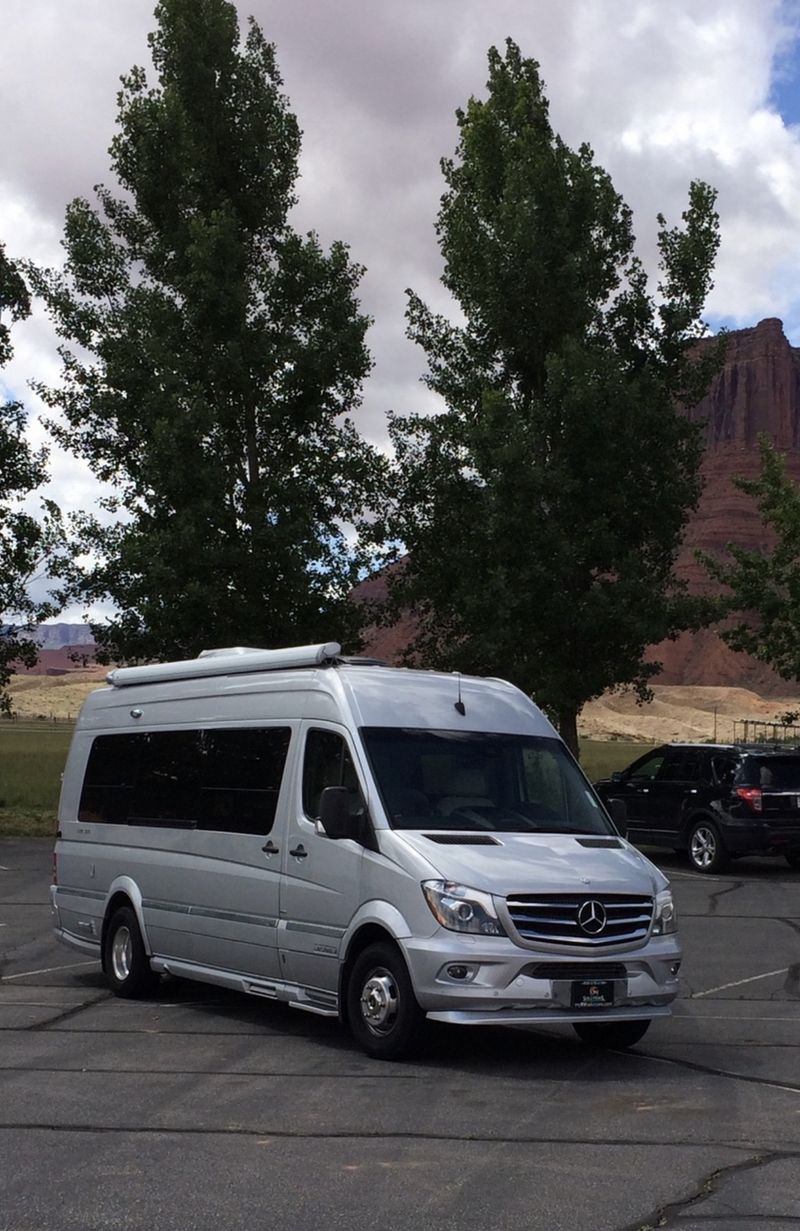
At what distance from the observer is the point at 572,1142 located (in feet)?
22.2

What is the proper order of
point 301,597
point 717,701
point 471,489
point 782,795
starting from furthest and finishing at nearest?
point 717,701 → point 471,489 → point 301,597 → point 782,795

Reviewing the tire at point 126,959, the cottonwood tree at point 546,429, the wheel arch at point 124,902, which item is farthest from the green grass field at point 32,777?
the tire at point 126,959

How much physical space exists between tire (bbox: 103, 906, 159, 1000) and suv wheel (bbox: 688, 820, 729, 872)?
11694 millimetres

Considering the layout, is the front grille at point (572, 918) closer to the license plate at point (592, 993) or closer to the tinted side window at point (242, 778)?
the license plate at point (592, 993)

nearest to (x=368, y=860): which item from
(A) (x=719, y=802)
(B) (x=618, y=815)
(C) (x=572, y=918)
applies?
(C) (x=572, y=918)

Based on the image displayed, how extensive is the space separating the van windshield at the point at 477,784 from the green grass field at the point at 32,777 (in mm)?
19254

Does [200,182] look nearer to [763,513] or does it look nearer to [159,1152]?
[763,513]

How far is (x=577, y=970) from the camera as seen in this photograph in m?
8.80

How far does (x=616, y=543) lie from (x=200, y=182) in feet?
35.7

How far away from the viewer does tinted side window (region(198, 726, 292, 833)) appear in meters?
10.5

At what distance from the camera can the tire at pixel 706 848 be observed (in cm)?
2178

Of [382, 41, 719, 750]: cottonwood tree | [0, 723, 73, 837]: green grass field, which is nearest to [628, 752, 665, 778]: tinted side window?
[382, 41, 719, 750]: cottonwood tree

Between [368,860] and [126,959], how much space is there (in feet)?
11.0

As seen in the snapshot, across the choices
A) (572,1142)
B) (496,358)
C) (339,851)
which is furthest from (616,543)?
(572,1142)
